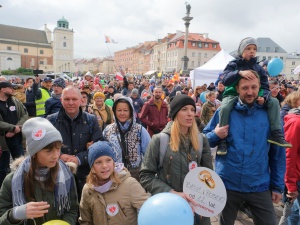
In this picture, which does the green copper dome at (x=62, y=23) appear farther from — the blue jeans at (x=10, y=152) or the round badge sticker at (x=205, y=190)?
the round badge sticker at (x=205, y=190)

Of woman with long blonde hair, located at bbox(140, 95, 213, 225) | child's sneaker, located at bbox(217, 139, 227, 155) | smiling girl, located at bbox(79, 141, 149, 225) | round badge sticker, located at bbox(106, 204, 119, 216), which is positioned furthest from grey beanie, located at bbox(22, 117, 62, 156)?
child's sneaker, located at bbox(217, 139, 227, 155)

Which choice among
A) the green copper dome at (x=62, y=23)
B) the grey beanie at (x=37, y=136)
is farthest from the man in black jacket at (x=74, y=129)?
the green copper dome at (x=62, y=23)

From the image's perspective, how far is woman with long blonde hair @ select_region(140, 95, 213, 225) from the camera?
86.1 inches

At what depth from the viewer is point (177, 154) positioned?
2.19m

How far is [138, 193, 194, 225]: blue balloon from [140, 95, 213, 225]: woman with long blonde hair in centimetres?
49

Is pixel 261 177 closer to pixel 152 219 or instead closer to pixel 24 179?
pixel 152 219

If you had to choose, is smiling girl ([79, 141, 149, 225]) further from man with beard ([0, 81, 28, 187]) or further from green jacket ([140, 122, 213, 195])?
man with beard ([0, 81, 28, 187])

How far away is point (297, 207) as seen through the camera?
2.73 meters

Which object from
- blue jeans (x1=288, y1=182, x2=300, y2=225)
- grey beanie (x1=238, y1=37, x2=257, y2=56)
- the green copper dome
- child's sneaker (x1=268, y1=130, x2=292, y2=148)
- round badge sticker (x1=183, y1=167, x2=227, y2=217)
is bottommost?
blue jeans (x1=288, y1=182, x2=300, y2=225)

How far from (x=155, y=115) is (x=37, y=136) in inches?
166

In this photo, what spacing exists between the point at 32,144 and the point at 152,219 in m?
1.07

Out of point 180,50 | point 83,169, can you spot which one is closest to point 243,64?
point 83,169

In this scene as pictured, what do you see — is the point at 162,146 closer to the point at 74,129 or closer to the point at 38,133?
the point at 38,133

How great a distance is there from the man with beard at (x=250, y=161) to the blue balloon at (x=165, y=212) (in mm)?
920
